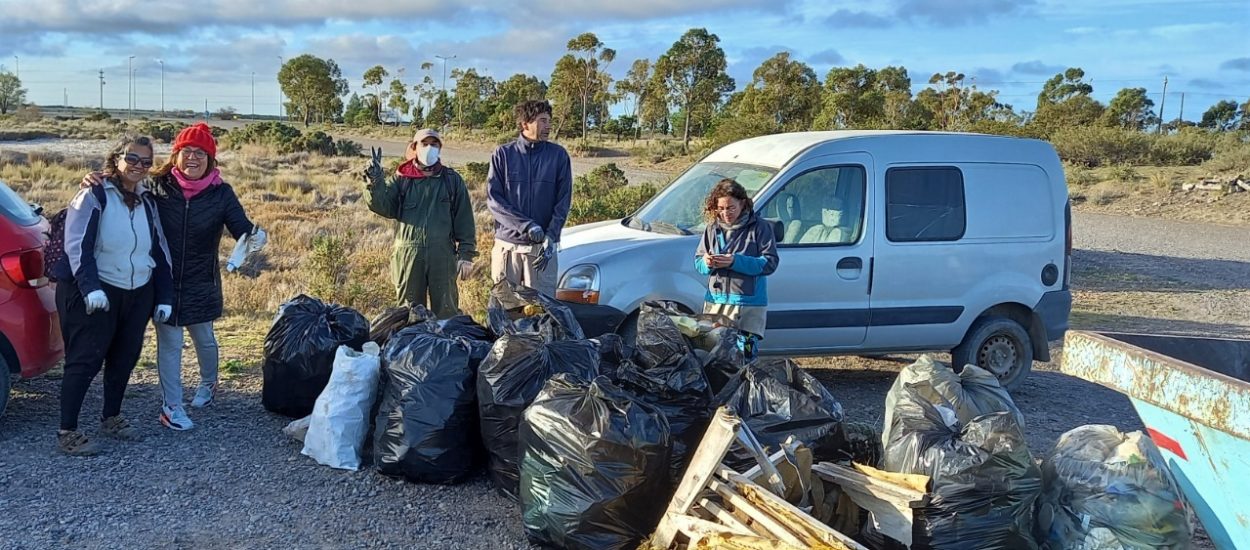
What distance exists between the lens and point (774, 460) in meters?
3.66

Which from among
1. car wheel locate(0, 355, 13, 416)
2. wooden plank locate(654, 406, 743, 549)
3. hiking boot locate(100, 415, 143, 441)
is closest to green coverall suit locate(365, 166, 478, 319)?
hiking boot locate(100, 415, 143, 441)

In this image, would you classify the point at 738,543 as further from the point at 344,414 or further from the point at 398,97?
the point at 398,97

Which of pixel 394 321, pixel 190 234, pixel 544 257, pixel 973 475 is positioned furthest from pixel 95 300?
pixel 973 475

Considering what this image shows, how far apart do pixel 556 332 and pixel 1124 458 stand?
103 inches

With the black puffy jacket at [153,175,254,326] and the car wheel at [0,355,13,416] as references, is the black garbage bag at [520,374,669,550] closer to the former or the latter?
the black puffy jacket at [153,175,254,326]

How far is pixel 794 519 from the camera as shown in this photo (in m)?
3.30

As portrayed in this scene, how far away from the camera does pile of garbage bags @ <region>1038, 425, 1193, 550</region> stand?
3477 millimetres

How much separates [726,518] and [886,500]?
0.65 metres

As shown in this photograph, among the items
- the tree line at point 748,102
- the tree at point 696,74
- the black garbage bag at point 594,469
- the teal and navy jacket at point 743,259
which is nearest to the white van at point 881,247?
the teal and navy jacket at point 743,259

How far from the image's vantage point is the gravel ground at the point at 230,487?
13.0 ft

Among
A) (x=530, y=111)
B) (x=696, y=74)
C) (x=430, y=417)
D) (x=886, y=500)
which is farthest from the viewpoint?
(x=696, y=74)

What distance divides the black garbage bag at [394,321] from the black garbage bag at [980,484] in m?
2.86

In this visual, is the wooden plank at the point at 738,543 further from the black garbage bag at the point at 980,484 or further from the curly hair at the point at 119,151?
the curly hair at the point at 119,151

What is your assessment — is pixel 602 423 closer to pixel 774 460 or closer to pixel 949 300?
pixel 774 460
